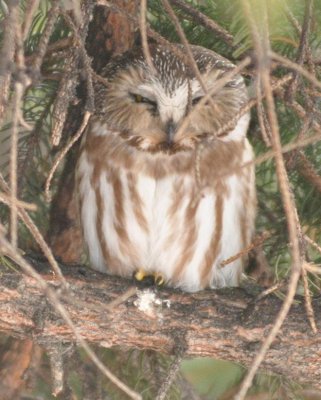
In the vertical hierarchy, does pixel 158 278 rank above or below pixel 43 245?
below

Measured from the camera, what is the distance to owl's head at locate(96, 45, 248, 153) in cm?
268

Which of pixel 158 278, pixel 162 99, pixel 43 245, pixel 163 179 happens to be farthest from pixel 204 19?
pixel 43 245

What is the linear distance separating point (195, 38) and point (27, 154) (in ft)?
2.22

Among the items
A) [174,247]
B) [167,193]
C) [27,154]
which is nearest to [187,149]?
[167,193]

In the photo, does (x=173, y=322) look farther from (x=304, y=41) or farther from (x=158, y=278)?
(x=304, y=41)

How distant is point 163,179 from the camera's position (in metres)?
2.80

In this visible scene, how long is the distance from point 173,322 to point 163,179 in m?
0.51

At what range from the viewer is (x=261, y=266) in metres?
3.09

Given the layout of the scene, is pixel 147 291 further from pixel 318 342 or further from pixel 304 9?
pixel 304 9

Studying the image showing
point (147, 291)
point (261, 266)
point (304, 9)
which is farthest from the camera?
point (261, 266)

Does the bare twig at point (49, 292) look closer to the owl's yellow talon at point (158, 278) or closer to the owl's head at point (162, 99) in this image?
the owl's head at point (162, 99)

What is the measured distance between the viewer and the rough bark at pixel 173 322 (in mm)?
2402

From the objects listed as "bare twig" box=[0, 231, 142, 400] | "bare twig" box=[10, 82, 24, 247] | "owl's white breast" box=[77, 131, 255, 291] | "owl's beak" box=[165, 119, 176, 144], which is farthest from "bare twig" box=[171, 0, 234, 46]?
"bare twig" box=[0, 231, 142, 400]

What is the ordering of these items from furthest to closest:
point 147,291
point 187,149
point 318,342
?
point 187,149
point 147,291
point 318,342
